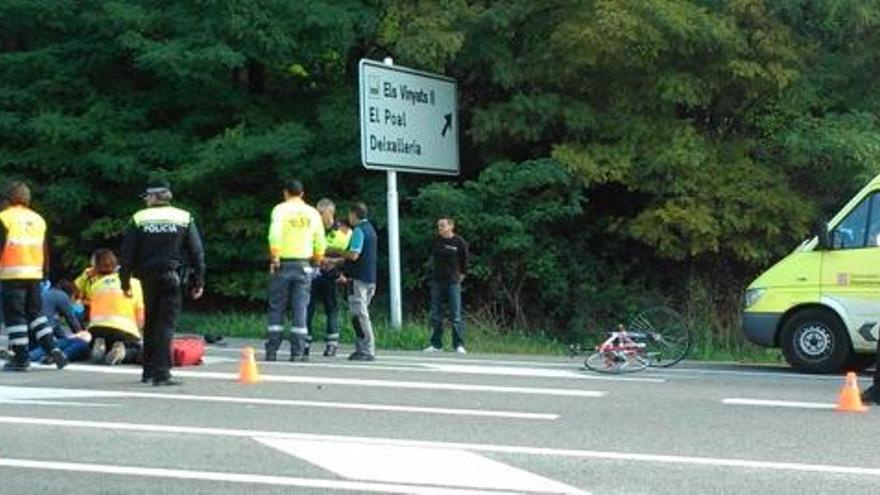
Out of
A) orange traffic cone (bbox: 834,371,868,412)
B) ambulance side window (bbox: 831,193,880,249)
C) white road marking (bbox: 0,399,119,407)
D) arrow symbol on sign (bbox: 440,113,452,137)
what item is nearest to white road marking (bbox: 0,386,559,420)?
white road marking (bbox: 0,399,119,407)

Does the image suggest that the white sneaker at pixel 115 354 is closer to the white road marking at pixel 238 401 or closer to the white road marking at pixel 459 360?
the white road marking at pixel 238 401

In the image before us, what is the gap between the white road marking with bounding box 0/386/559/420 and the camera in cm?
1004

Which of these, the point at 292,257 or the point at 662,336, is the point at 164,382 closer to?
the point at 292,257

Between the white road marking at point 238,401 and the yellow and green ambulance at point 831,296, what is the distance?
18.7 ft

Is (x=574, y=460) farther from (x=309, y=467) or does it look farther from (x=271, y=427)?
(x=271, y=427)

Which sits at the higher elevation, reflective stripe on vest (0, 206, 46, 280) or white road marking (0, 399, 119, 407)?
reflective stripe on vest (0, 206, 46, 280)

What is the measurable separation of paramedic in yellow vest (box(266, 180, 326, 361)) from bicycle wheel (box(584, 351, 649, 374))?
129 inches

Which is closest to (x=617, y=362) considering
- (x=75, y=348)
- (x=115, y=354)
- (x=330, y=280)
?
(x=330, y=280)

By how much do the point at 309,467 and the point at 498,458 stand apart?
1223 millimetres

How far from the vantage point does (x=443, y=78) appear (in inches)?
820

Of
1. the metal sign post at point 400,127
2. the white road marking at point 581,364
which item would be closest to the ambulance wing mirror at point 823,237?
the white road marking at point 581,364

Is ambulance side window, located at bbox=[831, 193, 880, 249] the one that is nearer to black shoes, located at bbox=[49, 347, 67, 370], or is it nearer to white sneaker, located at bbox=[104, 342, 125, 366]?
white sneaker, located at bbox=[104, 342, 125, 366]

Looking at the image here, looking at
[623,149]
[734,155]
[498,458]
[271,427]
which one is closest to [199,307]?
[623,149]

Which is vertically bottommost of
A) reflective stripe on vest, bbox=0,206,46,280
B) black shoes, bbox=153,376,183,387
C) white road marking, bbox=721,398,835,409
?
white road marking, bbox=721,398,835,409
